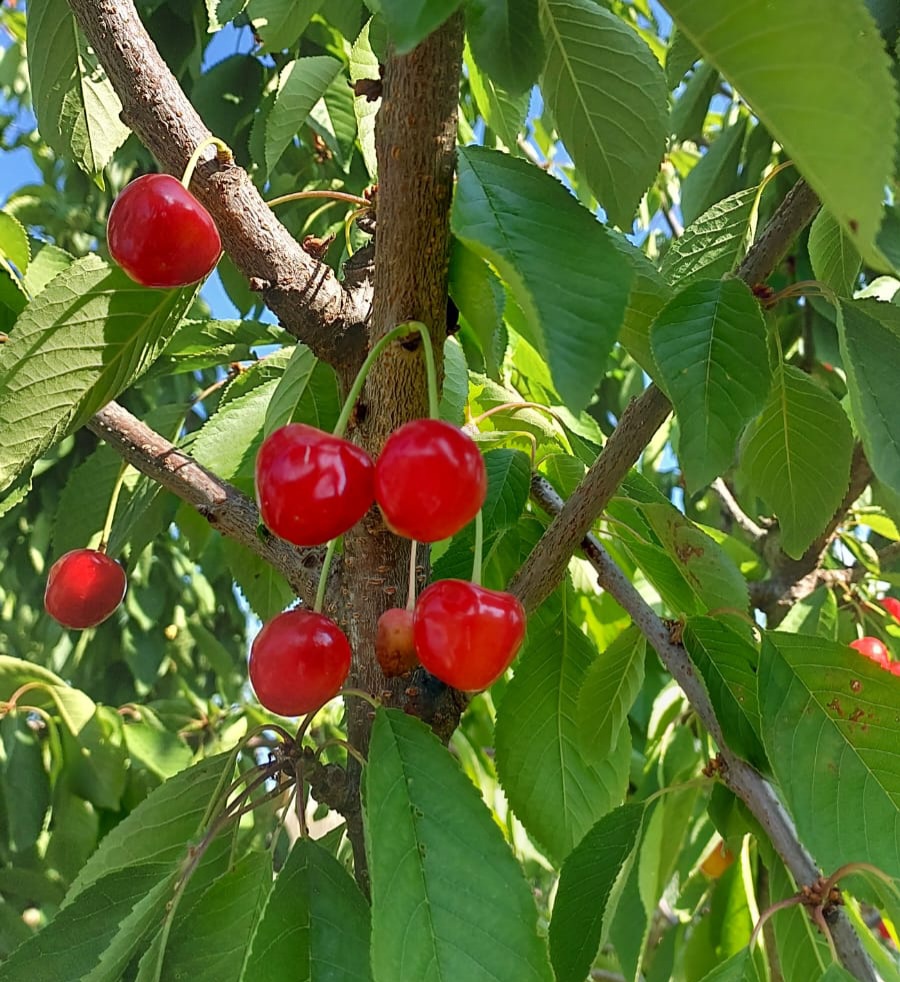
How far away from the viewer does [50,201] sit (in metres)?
2.81

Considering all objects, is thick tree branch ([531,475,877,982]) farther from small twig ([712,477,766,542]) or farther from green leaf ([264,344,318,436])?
small twig ([712,477,766,542])

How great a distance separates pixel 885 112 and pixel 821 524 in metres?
0.56

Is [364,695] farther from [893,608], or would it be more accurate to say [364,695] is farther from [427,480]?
[893,608]

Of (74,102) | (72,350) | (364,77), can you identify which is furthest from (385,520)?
(364,77)

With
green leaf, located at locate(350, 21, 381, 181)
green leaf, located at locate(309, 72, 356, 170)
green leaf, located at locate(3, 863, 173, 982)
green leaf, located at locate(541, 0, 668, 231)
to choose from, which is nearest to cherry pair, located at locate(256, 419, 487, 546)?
green leaf, located at locate(541, 0, 668, 231)

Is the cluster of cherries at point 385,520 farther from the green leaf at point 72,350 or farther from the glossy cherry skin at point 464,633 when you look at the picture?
the green leaf at point 72,350

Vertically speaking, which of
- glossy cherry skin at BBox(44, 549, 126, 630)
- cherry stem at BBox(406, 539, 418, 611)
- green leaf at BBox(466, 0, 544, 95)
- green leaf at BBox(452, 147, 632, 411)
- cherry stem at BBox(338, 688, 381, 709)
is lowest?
glossy cherry skin at BBox(44, 549, 126, 630)

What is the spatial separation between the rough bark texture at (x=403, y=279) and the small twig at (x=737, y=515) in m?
1.32

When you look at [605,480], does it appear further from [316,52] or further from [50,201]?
[50,201]

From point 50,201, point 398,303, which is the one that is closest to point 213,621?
point 50,201

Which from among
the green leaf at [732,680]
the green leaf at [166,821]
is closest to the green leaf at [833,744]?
the green leaf at [732,680]

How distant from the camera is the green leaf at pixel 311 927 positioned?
0.65 m

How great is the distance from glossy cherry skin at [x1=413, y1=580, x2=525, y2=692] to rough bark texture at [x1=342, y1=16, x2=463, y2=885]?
0.44 ft

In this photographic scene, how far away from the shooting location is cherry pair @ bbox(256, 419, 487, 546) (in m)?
0.59
